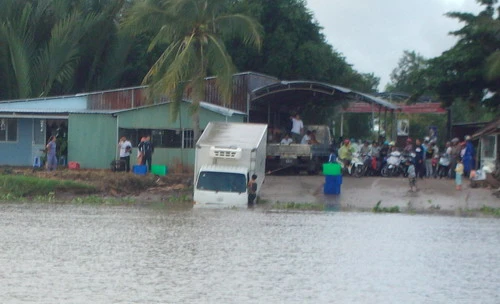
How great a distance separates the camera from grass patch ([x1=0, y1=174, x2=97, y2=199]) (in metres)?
31.6

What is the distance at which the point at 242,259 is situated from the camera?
55.9 ft

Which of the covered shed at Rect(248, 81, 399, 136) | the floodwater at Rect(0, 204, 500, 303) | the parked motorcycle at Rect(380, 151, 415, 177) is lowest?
the floodwater at Rect(0, 204, 500, 303)

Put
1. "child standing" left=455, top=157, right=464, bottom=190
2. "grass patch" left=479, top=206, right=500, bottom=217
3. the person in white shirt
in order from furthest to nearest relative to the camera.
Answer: the person in white shirt → "child standing" left=455, top=157, right=464, bottom=190 → "grass patch" left=479, top=206, right=500, bottom=217

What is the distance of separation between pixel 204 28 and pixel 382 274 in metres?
20.0

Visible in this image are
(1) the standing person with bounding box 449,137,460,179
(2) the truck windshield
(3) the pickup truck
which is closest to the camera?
(2) the truck windshield

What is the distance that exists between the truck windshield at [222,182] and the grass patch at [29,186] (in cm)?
543

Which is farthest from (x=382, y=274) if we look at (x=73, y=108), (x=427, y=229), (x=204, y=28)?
(x=73, y=108)

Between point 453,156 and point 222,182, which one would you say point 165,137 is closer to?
point 222,182

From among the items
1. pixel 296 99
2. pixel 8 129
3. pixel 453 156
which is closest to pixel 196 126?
pixel 296 99

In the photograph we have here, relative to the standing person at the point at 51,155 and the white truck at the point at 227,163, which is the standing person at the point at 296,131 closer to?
the white truck at the point at 227,163

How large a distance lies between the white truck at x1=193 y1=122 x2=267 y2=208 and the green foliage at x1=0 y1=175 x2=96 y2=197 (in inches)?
186

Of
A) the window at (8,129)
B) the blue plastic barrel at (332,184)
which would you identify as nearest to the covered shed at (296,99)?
the blue plastic barrel at (332,184)

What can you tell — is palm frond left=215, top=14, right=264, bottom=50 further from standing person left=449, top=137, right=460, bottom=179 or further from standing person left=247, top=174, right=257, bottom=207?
standing person left=449, top=137, right=460, bottom=179

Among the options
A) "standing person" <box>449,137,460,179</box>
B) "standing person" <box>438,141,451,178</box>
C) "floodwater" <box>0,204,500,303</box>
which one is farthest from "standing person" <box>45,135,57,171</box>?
"standing person" <box>449,137,460,179</box>
